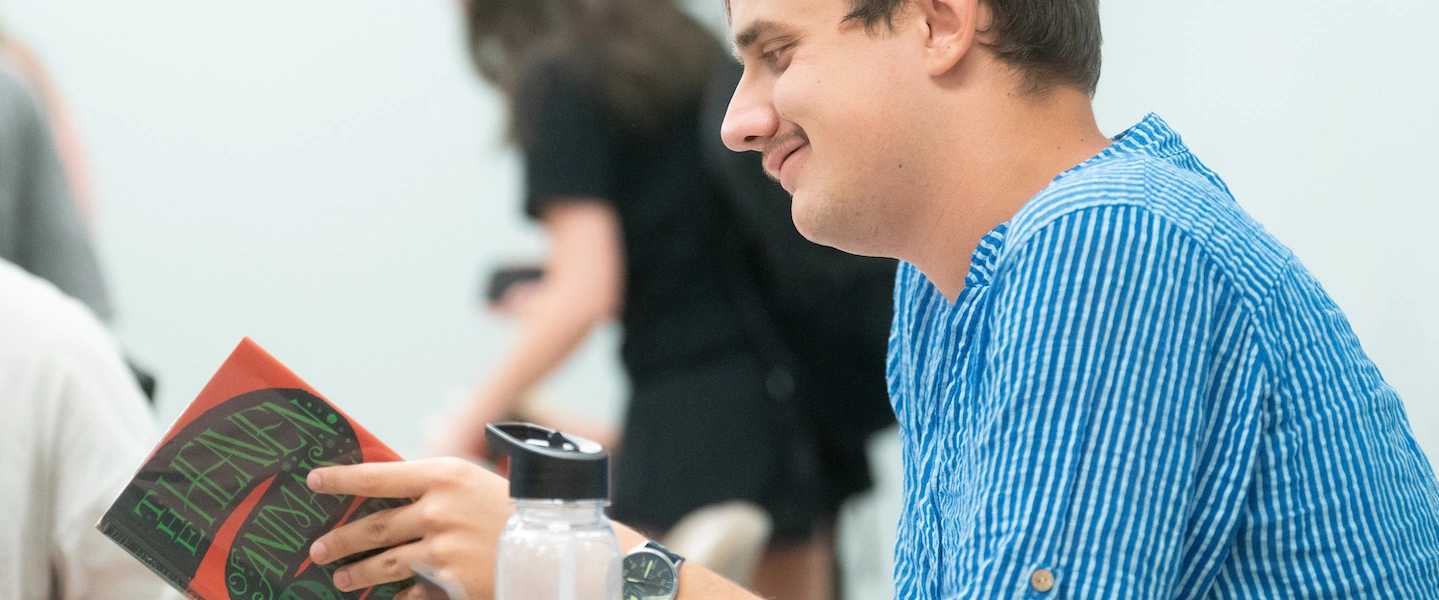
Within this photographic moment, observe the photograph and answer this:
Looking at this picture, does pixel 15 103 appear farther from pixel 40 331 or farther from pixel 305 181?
pixel 305 181

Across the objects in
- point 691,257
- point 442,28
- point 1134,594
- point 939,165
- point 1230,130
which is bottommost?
point 1134,594

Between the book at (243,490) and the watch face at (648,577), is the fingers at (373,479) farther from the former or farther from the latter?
the watch face at (648,577)

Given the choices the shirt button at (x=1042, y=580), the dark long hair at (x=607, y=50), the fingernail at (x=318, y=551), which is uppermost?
the dark long hair at (x=607, y=50)

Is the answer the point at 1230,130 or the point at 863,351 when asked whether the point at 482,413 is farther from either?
the point at 1230,130

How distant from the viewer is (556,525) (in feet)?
2.25

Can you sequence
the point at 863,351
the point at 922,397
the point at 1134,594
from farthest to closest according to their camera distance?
the point at 863,351 → the point at 922,397 → the point at 1134,594

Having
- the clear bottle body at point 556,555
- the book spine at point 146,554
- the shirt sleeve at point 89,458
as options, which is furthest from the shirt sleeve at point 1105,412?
the shirt sleeve at point 89,458

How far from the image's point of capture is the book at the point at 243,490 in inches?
30.4

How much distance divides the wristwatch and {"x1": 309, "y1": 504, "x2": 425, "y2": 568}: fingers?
145mm

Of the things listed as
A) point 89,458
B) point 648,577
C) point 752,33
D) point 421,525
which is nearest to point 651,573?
point 648,577

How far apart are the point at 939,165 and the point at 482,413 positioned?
150 centimetres

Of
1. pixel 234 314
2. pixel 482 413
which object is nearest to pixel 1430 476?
pixel 482 413

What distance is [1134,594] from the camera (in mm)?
627

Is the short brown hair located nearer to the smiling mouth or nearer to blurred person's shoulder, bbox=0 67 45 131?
the smiling mouth
